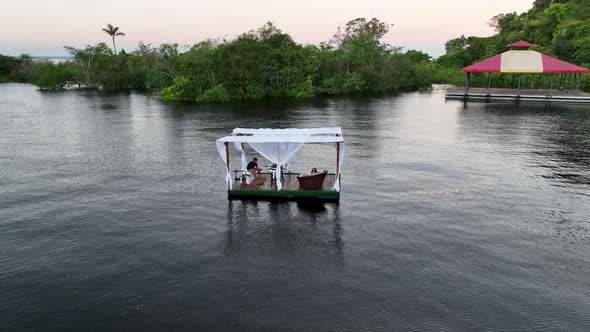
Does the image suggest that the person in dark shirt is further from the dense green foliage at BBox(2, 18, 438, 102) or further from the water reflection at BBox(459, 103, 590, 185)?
the dense green foliage at BBox(2, 18, 438, 102)

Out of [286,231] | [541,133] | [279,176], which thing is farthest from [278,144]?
[541,133]

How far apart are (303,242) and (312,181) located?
563 cm

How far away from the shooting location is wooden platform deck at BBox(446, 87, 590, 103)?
69875 millimetres

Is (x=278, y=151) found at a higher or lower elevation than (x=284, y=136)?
lower

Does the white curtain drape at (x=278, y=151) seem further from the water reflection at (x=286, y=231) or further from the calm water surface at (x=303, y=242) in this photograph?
the calm water surface at (x=303, y=242)

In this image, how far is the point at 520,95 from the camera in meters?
73.1

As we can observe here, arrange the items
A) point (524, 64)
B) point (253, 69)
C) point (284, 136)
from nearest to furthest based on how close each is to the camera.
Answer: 1. point (284, 136)
2. point (524, 64)
3. point (253, 69)

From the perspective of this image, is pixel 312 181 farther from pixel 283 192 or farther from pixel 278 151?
pixel 278 151

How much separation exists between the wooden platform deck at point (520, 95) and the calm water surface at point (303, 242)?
38393 millimetres

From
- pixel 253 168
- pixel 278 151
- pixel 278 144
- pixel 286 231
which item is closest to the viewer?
pixel 286 231

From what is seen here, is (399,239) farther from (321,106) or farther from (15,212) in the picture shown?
(321,106)

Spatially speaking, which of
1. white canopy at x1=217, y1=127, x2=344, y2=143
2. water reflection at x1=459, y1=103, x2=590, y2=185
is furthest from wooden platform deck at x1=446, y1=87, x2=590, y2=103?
white canopy at x1=217, y1=127, x2=344, y2=143

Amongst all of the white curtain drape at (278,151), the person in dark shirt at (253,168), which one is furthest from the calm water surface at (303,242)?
the white curtain drape at (278,151)

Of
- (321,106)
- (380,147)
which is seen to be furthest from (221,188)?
(321,106)
